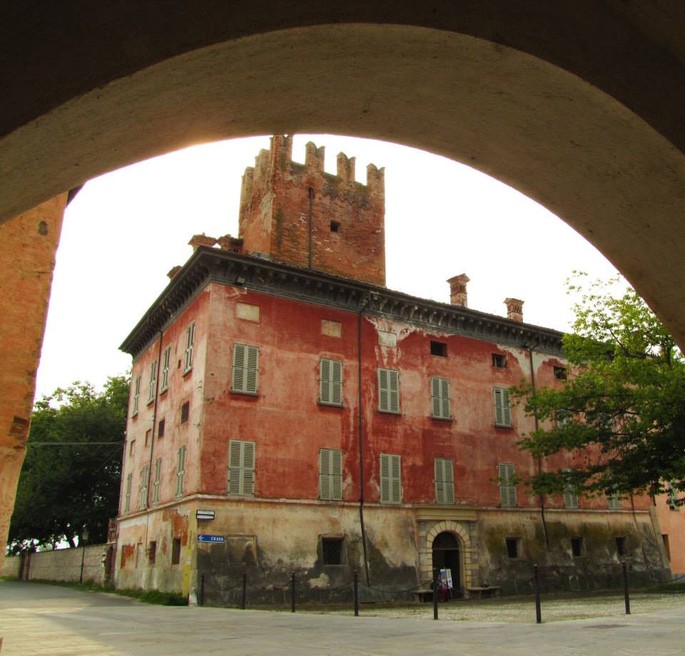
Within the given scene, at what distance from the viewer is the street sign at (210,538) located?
19.0 m

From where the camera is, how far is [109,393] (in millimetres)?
44844

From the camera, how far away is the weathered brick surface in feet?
9.68

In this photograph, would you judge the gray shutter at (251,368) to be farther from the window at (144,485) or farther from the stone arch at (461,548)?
the stone arch at (461,548)

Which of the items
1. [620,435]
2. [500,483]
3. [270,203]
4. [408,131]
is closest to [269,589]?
[500,483]

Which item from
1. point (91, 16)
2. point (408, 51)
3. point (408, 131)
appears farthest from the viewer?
point (408, 131)

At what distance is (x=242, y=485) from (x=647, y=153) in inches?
759

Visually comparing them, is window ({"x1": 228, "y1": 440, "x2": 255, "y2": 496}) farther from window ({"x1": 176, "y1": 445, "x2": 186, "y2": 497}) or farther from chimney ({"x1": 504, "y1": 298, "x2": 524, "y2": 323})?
chimney ({"x1": 504, "y1": 298, "x2": 524, "y2": 323})

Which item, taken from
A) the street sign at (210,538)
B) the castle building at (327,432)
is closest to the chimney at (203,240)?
the castle building at (327,432)

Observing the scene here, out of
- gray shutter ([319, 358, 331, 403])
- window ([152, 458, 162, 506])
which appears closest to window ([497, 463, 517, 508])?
gray shutter ([319, 358, 331, 403])

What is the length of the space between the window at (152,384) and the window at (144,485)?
265cm

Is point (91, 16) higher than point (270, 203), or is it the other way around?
point (270, 203)

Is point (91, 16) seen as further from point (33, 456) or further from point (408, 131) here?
point (33, 456)

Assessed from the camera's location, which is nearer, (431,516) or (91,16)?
(91,16)

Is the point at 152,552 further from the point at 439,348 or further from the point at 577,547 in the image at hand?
the point at 577,547
